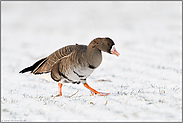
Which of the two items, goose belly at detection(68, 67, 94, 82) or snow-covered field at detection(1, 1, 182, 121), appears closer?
snow-covered field at detection(1, 1, 182, 121)

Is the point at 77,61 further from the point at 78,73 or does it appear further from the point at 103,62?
the point at 103,62

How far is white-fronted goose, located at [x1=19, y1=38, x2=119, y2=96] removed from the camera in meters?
5.18

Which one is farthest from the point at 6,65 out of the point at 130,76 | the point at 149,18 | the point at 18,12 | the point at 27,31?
the point at 18,12

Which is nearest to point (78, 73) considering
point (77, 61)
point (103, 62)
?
point (77, 61)

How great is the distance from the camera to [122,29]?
24141 millimetres

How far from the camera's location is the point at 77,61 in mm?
5152

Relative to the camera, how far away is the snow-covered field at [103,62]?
14.1 feet

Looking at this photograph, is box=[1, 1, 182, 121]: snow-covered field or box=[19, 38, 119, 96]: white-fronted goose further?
box=[19, 38, 119, 96]: white-fronted goose

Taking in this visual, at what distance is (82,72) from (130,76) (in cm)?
423

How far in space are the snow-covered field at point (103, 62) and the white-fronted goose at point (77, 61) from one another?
1.76 ft

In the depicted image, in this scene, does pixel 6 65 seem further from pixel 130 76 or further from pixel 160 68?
pixel 160 68

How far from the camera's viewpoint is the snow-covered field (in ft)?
14.1

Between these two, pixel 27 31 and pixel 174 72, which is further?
pixel 27 31

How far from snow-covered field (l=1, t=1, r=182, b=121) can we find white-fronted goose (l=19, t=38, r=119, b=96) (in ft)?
1.76
